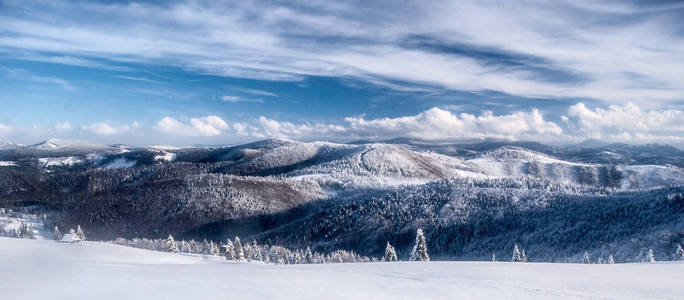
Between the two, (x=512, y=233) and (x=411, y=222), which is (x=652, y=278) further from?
(x=411, y=222)

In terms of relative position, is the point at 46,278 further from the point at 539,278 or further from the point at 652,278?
the point at 652,278

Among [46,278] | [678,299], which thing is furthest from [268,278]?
[678,299]

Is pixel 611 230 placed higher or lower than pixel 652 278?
lower

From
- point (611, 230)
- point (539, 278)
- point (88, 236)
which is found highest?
point (539, 278)

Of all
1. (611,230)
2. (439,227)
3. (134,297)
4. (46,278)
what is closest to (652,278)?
(134,297)

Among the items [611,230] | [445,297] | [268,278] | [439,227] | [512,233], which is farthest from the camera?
[439,227]

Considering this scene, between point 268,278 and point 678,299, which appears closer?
point 678,299

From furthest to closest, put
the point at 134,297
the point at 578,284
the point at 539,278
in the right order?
the point at 539,278 → the point at 578,284 → the point at 134,297
